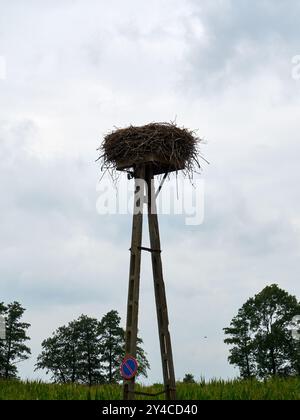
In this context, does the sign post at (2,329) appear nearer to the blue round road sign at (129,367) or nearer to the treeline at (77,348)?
the treeline at (77,348)

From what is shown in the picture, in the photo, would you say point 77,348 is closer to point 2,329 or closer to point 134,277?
point 2,329

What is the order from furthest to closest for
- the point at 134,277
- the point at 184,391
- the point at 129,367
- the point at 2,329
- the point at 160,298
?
the point at 2,329
the point at 184,391
the point at 160,298
the point at 134,277
the point at 129,367

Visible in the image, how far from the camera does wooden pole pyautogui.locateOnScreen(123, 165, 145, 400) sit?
495 inches

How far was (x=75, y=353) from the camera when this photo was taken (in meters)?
39.8

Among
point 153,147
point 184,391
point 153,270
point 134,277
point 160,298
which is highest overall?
point 153,147

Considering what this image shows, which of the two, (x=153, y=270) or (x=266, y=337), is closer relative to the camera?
(x=153, y=270)

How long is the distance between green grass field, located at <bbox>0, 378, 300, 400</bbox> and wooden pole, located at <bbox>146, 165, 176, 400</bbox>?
1.83 m

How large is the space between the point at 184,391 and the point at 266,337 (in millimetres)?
24690

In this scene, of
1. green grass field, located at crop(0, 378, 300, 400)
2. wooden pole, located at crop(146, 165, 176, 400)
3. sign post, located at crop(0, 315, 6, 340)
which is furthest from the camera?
sign post, located at crop(0, 315, 6, 340)

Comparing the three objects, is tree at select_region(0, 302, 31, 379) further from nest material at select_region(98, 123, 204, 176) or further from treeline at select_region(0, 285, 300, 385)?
nest material at select_region(98, 123, 204, 176)

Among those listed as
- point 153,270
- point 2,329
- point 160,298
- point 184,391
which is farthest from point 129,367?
point 2,329

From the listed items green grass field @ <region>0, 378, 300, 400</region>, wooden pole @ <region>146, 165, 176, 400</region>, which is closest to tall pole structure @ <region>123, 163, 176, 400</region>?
wooden pole @ <region>146, 165, 176, 400</region>
